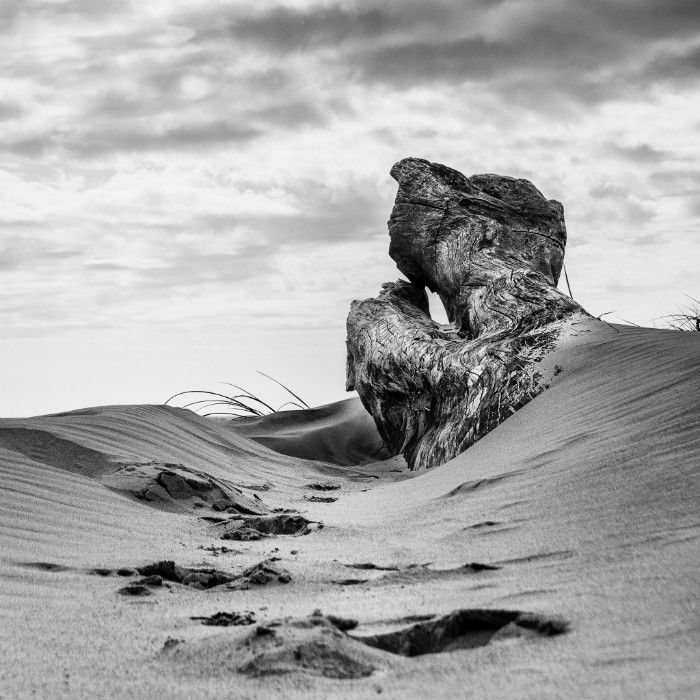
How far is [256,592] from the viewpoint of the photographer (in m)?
2.52

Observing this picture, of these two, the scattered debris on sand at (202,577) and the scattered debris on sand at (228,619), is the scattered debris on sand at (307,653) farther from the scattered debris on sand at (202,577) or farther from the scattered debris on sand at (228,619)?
the scattered debris on sand at (202,577)

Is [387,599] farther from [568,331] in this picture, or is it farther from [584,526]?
[568,331]

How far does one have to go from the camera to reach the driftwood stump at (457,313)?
592 centimetres

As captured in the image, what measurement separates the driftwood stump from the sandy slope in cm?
53

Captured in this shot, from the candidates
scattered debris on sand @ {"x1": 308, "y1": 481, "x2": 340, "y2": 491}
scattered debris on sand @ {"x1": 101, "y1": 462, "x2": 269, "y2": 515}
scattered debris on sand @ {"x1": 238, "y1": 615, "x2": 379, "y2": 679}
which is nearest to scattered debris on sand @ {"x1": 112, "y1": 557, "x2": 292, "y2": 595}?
scattered debris on sand @ {"x1": 238, "y1": 615, "x2": 379, "y2": 679}

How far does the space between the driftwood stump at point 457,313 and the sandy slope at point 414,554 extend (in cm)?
53

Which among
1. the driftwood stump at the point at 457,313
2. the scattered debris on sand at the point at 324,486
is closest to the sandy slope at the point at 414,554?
the scattered debris on sand at the point at 324,486

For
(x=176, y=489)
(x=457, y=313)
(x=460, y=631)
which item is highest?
(x=457, y=313)

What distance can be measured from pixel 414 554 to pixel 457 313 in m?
4.96

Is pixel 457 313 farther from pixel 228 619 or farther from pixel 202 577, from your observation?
pixel 228 619

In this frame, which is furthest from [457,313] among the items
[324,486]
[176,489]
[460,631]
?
[460,631]

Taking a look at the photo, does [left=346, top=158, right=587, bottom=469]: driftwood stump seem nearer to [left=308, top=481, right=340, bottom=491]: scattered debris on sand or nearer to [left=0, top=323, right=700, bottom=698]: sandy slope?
[left=0, top=323, right=700, bottom=698]: sandy slope

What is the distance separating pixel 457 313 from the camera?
7.71 m

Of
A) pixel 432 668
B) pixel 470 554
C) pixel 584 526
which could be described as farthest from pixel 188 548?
pixel 432 668
